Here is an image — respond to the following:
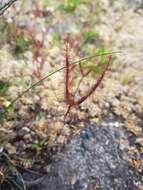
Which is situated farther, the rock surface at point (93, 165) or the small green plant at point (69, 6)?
the small green plant at point (69, 6)

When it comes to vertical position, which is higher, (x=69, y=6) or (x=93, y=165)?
(x=69, y=6)

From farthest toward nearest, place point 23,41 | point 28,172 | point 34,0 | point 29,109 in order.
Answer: point 34,0
point 23,41
point 29,109
point 28,172

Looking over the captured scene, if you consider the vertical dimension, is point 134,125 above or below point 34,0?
below

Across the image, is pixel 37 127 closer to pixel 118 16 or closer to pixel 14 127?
pixel 14 127

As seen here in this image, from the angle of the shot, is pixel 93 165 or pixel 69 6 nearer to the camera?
pixel 93 165

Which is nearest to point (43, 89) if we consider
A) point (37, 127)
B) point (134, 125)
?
point (37, 127)

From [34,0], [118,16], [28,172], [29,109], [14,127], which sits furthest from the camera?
[118,16]

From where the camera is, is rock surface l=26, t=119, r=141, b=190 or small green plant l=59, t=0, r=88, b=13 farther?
small green plant l=59, t=0, r=88, b=13

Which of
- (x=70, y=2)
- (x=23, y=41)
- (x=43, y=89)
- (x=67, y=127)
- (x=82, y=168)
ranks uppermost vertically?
(x=70, y=2)

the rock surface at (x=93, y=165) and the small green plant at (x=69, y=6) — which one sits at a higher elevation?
the small green plant at (x=69, y=6)

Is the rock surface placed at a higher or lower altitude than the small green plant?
lower

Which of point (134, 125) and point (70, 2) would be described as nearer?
point (134, 125)
